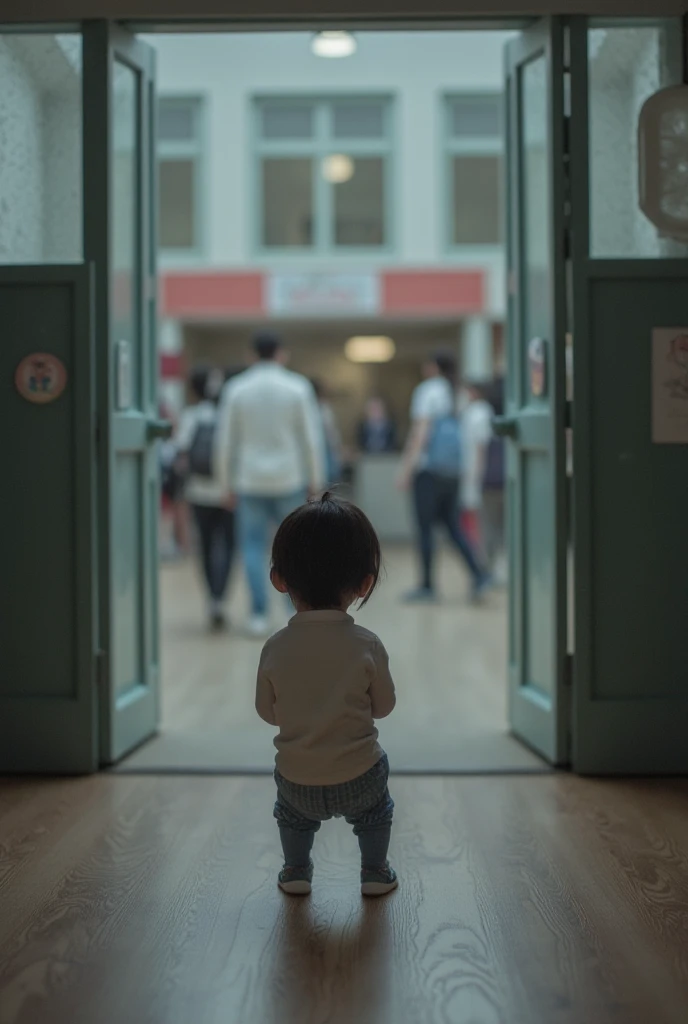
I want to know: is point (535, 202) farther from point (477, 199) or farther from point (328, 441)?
point (477, 199)

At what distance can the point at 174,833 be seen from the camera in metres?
3.07

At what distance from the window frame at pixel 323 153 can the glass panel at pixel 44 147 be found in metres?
10.5

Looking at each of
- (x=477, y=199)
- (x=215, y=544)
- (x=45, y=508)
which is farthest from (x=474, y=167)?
(x=45, y=508)

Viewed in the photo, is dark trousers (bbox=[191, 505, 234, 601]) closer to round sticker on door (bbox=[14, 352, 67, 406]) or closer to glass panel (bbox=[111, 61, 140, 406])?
glass panel (bbox=[111, 61, 140, 406])

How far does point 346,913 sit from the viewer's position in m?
2.50

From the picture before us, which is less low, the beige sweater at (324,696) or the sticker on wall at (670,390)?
the sticker on wall at (670,390)

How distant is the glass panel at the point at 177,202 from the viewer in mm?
14438

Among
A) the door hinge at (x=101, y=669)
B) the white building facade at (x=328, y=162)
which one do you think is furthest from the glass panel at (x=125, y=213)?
the white building facade at (x=328, y=162)

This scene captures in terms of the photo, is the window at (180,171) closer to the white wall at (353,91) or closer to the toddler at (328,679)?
the white wall at (353,91)

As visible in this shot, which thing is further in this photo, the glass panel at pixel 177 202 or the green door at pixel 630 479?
the glass panel at pixel 177 202

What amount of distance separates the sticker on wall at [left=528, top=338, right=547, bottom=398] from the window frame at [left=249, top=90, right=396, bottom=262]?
34.6 feet

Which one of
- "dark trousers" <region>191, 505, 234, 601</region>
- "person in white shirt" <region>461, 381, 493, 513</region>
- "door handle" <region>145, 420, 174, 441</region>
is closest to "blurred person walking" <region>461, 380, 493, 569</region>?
"person in white shirt" <region>461, 381, 493, 513</region>

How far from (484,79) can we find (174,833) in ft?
40.2

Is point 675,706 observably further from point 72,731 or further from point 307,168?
point 307,168
